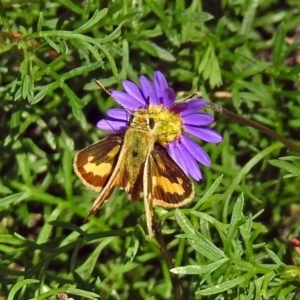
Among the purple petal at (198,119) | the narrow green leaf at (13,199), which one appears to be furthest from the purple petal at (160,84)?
the narrow green leaf at (13,199)

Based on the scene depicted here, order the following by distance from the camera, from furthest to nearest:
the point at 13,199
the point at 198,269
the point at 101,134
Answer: the point at 101,134, the point at 13,199, the point at 198,269

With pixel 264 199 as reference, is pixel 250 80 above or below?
above

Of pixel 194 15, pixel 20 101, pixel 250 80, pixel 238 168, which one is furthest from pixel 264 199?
pixel 20 101

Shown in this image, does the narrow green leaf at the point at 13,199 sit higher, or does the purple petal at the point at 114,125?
the purple petal at the point at 114,125

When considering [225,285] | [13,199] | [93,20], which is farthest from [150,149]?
[13,199]

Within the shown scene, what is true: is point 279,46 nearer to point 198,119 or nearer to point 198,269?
point 198,119

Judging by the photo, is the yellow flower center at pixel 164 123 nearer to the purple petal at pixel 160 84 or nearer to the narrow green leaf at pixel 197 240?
the purple petal at pixel 160 84

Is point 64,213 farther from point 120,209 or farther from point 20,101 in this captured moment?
point 20,101
